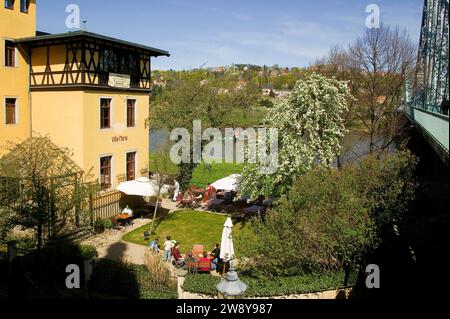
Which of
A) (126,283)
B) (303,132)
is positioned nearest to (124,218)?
(126,283)

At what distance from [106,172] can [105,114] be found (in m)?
2.73

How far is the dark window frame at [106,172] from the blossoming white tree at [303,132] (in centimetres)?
703

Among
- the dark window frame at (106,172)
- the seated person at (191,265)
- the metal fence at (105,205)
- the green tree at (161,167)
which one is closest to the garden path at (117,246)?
the metal fence at (105,205)

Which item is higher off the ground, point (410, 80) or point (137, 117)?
point (410, 80)

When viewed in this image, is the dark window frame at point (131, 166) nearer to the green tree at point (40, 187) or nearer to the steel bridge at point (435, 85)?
the green tree at point (40, 187)

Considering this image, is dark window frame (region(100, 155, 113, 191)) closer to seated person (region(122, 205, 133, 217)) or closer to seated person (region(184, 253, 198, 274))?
seated person (region(122, 205, 133, 217))

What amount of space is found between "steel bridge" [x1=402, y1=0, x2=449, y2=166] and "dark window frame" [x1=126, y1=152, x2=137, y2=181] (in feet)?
44.9

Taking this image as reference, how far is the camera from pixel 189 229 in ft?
61.8

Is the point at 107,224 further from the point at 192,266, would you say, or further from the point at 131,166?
the point at 192,266

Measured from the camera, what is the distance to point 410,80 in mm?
30375

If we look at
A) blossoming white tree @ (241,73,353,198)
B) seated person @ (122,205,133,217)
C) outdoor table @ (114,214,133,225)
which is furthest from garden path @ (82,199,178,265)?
blossoming white tree @ (241,73,353,198)
